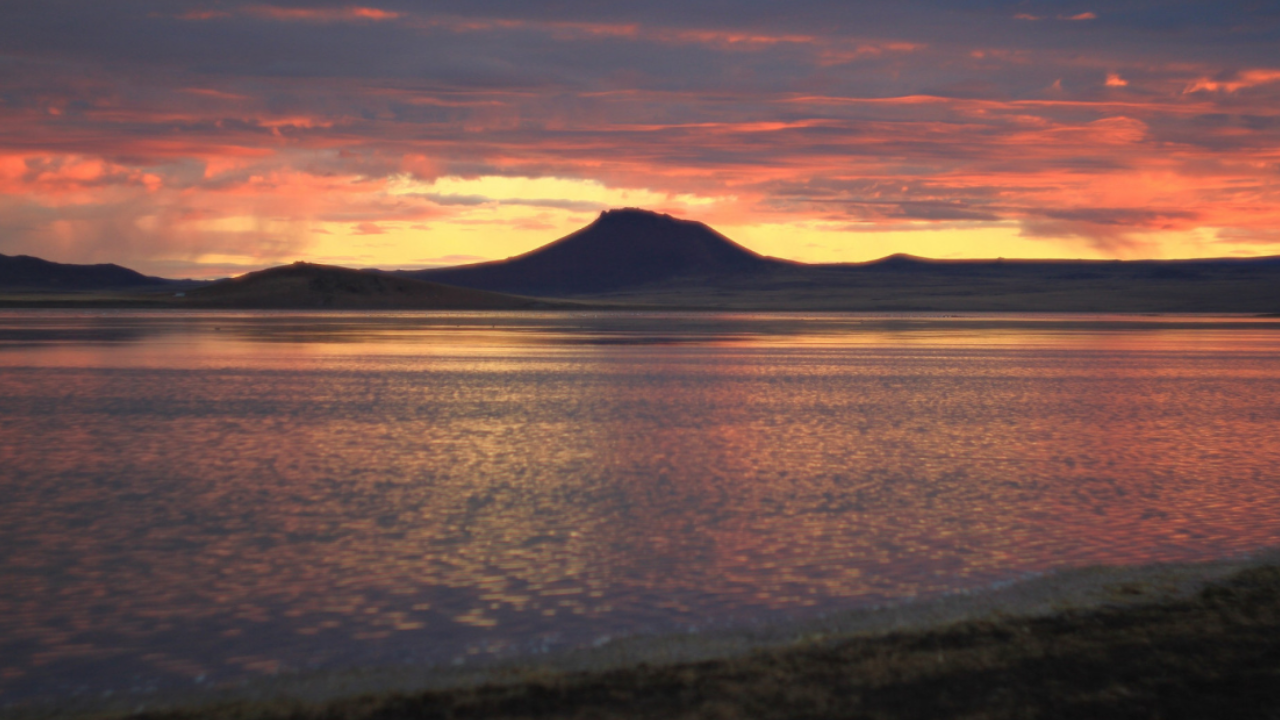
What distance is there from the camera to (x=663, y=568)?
344 inches

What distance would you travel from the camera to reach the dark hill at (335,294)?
140 meters

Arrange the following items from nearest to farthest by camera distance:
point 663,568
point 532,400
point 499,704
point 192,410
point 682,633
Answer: point 499,704, point 682,633, point 663,568, point 192,410, point 532,400

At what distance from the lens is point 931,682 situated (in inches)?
238

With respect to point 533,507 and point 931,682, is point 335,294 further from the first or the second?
point 931,682

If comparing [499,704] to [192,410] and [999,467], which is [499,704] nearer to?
[999,467]

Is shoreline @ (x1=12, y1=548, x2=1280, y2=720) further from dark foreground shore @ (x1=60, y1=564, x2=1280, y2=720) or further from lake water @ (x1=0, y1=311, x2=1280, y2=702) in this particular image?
lake water @ (x1=0, y1=311, x2=1280, y2=702)

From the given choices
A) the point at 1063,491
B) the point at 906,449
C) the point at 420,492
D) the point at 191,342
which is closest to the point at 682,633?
the point at 420,492

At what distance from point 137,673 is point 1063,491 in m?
9.40

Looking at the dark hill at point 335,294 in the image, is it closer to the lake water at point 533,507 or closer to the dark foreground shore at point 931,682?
the lake water at point 533,507

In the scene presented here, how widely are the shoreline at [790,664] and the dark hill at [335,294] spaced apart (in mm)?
132537

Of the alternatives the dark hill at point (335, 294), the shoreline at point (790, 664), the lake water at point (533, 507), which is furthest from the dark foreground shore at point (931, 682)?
the dark hill at point (335, 294)

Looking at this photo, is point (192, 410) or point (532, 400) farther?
point (532, 400)

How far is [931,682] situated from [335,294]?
146 metres

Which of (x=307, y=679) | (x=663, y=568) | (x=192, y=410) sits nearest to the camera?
(x=307, y=679)
